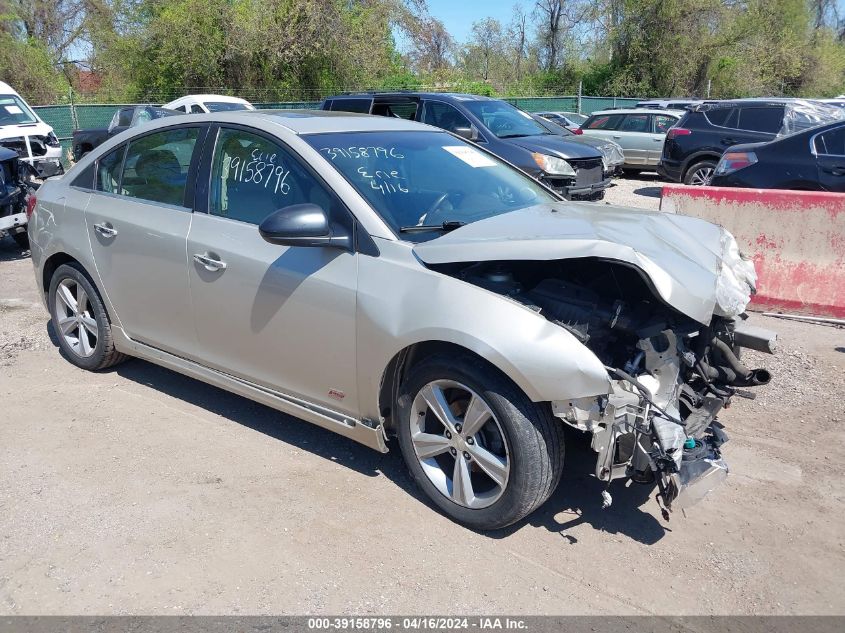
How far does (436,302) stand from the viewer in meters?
3.50

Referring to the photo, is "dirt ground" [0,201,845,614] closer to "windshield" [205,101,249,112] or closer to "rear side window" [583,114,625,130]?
"windshield" [205,101,249,112]

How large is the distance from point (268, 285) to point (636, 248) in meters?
1.84

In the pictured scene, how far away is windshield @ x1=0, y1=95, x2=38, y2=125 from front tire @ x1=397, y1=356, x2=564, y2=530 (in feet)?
47.2

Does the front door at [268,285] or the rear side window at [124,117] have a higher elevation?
the rear side window at [124,117]

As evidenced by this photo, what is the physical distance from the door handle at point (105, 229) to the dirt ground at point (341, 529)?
1.10 meters

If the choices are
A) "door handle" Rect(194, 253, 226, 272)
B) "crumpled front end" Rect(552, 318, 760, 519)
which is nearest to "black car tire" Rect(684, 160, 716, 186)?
"crumpled front end" Rect(552, 318, 760, 519)

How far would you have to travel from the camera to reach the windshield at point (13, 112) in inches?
596

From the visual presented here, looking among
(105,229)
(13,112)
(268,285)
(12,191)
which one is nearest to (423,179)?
(268,285)

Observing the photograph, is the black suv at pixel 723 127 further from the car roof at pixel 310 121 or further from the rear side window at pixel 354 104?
the car roof at pixel 310 121

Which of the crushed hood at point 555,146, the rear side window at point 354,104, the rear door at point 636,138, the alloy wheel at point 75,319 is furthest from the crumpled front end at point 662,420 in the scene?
the rear door at point 636,138

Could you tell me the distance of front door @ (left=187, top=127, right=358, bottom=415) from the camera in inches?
152

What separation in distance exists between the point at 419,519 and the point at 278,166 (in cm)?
198

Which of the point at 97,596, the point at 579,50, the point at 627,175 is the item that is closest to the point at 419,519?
the point at 97,596

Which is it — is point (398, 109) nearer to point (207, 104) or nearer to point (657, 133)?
point (207, 104)
